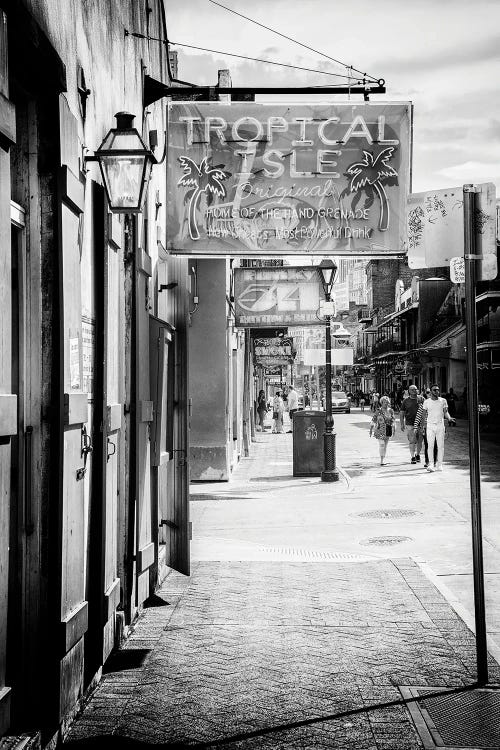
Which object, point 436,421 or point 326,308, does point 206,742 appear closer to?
point 326,308

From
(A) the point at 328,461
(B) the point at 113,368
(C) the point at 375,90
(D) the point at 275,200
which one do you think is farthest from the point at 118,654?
(A) the point at 328,461

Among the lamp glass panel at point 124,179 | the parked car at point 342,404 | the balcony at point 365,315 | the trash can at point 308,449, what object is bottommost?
the trash can at point 308,449

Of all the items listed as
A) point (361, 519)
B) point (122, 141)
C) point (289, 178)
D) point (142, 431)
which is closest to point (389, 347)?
point (361, 519)

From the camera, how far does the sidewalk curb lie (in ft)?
20.6

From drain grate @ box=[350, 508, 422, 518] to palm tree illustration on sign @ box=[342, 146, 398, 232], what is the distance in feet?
19.4

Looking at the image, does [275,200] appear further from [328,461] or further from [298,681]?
[328,461]

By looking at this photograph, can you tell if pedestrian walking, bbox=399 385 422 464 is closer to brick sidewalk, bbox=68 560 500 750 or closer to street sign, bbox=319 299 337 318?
street sign, bbox=319 299 337 318

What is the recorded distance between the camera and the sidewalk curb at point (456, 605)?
20.6 ft

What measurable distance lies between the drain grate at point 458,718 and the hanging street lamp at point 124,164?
3.28 metres

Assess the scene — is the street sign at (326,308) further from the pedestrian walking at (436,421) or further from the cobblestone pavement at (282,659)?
the cobblestone pavement at (282,659)

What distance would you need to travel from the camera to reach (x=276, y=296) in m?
19.4

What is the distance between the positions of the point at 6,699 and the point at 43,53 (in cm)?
281

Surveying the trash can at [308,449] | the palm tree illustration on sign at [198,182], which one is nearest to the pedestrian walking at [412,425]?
the trash can at [308,449]

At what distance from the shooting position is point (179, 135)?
835 centimetres
